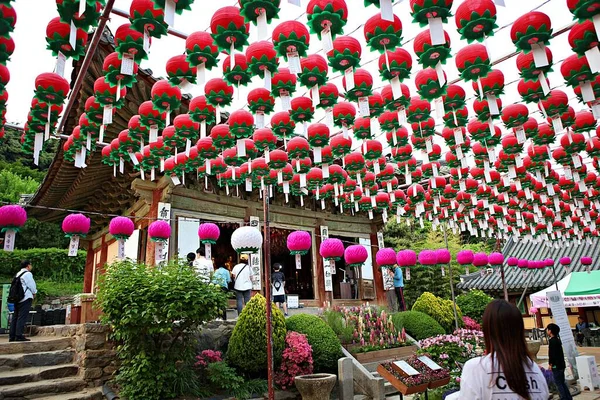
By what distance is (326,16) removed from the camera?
416 cm

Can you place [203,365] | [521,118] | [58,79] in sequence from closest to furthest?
[58,79]
[521,118]
[203,365]

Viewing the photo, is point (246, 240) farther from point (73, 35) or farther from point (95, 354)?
point (73, 35)

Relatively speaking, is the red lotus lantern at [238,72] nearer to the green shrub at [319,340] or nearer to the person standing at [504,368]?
the person standing at [504,368]

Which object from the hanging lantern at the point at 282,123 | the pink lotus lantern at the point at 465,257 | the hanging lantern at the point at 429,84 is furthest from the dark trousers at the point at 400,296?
the hanging lantern at the point at 429,84

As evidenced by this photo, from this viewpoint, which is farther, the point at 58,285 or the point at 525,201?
the point at 58,285

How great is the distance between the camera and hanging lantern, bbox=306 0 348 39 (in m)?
4.16

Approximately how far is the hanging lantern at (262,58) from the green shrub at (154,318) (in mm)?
3949

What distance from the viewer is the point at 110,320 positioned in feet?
22.4

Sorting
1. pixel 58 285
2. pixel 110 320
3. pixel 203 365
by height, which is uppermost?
pixel 58 285

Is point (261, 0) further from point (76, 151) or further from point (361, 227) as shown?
point (361, 227)

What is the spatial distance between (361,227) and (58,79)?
1317 cm

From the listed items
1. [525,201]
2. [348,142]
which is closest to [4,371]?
[348,142]

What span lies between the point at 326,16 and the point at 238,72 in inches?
50.7

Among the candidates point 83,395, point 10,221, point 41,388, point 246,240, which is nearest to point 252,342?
point 246,240
